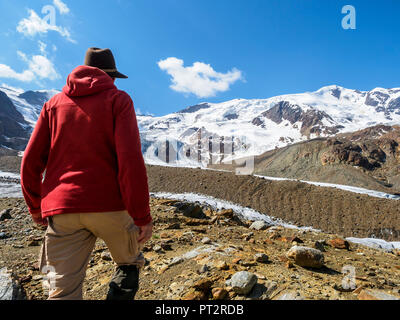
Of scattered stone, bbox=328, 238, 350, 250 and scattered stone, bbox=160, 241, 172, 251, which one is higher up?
scattered stone, bbox=160, 241, 172, 251

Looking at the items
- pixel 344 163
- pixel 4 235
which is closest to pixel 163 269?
pixel 4 235

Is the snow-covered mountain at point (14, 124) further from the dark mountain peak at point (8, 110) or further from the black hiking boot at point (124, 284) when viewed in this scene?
the black hiking boot at point (124, 284)

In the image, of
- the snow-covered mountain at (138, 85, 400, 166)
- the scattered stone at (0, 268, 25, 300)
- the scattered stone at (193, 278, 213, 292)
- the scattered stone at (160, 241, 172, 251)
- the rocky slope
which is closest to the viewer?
the scattered stone at (193, 278, 213, 292)

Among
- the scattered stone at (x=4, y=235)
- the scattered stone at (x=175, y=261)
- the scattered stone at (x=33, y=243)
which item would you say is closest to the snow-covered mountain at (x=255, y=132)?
the scattered stone at (x=4, y=235)

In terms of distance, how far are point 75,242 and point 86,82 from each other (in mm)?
1298

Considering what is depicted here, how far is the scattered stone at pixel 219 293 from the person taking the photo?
3.11 m

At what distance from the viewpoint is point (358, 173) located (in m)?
41.4

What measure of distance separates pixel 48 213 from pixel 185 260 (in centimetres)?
302

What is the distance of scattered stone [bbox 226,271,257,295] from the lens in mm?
3123

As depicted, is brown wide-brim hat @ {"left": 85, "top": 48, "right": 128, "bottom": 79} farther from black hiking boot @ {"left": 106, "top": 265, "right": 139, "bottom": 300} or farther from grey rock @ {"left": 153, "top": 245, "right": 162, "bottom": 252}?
grey rock @ {"left": 153, "top": 245, "right": 162, "bottom": 252}

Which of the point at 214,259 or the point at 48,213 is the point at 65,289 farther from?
the point at 214,259

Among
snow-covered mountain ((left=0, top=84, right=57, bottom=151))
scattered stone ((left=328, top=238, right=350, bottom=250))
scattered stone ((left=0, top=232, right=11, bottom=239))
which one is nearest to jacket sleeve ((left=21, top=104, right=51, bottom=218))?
scattered stone ((left=328, top=238, right=350, bottom=250))
